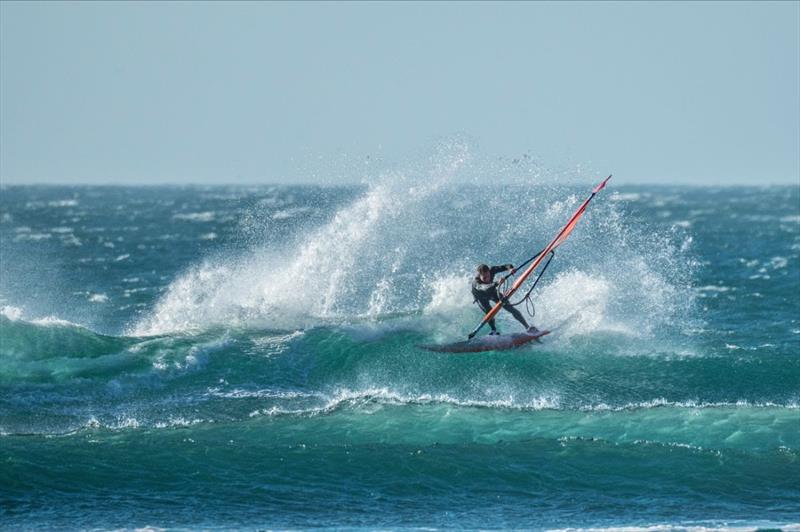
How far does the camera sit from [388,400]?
2022 cm

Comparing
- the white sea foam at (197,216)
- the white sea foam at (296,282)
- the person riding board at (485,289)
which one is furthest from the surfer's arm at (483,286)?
the white sea foam at (197,216)

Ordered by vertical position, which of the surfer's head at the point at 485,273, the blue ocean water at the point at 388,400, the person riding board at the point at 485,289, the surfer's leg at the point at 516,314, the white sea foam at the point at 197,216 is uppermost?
the white sea foam at the point at 197,216

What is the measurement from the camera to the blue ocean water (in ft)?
50.8

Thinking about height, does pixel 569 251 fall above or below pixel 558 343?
above

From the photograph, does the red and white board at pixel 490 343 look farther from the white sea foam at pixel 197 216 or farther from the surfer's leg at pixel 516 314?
the white sea foam at pixel 197 216

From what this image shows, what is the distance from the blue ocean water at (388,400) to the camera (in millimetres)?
15469

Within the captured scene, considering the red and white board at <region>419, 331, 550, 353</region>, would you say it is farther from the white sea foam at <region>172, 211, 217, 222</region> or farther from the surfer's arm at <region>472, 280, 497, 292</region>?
the white sea foam at <region>172, 211, 217, 222</region>

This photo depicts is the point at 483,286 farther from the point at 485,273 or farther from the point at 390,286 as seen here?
the point at 390,286

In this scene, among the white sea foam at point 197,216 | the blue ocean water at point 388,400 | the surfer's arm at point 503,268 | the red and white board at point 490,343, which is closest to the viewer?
the blue ocean water at point 388,400

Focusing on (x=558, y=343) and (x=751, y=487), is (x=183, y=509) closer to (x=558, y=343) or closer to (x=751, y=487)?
(x=751, y=487)

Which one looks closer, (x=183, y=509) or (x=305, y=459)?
(x=183, y=509)

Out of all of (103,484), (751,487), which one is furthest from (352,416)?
(751,487)

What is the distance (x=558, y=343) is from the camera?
22875 millimetres

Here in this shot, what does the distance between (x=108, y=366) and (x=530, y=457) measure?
8785 millimetres
